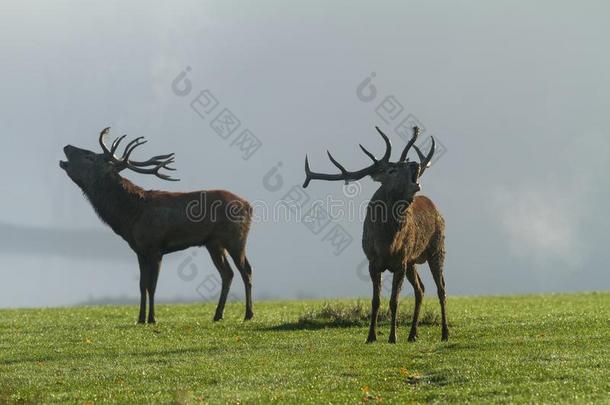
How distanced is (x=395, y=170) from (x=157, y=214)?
28.1 ft

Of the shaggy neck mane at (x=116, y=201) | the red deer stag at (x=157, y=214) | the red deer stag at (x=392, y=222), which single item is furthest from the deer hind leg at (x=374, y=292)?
the shaggy neck mane at (x=116, y=201)

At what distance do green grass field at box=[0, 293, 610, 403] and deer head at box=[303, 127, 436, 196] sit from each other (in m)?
2.90

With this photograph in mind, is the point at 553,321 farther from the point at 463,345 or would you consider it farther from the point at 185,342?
the point at 185,342

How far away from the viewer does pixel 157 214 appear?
25047mm

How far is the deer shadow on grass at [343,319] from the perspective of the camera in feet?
73.5

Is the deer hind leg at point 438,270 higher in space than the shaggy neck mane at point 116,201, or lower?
lower

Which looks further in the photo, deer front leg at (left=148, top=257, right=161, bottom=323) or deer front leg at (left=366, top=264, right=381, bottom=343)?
deer front leg at (left=148, top=257, right=161, bottom=323)

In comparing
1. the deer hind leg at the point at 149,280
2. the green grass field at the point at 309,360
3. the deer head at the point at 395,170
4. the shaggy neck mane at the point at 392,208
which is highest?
the deer head at the point at 395,170

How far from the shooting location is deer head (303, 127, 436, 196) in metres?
18.0

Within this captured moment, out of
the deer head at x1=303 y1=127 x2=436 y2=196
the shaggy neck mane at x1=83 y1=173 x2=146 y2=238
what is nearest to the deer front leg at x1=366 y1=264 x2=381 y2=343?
the deer head at x1=303 y1=127 x2=436 y2=196

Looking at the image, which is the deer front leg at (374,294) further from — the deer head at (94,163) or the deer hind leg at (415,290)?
the deer head at (94,163)

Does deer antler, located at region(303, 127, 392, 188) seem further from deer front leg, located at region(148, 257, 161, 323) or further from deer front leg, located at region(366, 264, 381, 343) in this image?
deer front leg, located at region(148, 257, 161, 323)

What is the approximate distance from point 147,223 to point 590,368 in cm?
1284

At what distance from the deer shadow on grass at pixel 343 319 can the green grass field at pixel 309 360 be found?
0.03m
